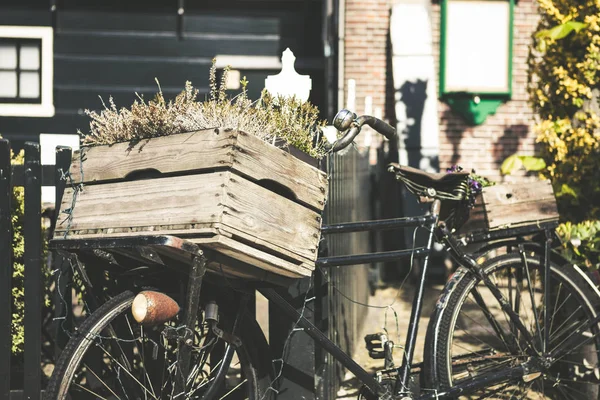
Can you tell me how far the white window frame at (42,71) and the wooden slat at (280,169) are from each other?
7728 millimetres

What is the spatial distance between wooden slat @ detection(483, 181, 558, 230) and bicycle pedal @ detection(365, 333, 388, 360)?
76cm

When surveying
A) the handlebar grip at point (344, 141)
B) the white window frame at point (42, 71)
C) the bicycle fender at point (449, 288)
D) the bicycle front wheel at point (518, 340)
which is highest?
the white window frame at point (42, 71)

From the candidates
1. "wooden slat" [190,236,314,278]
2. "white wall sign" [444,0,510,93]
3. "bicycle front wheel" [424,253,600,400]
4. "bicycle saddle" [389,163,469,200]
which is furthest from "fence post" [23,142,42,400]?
"white wall sign" [444,0,510,93]

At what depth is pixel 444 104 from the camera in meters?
9.98

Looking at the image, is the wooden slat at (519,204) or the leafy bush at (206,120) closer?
the leafy bush at (206,120)

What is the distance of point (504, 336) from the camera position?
3.73 meters

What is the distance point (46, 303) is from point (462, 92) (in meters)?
6.86

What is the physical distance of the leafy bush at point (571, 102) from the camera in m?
4.96

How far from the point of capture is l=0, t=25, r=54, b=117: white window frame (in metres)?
9.91

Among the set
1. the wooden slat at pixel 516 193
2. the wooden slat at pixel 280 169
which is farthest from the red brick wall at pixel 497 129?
the wooden slat at pixel 280 169

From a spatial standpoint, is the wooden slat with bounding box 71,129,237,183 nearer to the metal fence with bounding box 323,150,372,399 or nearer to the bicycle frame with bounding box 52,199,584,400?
the bicycle frame with bounding box 52,199,584,400

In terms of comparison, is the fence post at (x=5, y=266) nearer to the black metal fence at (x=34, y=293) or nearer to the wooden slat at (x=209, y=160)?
the black metal fence at (x=34, y=293)

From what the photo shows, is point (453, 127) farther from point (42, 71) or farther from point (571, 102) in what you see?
point (42, 71)

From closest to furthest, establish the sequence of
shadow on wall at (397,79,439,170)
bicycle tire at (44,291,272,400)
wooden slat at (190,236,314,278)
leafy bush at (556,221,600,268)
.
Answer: wooden slat at (190,236,314,278) → bicycle tire at (44,291,272,400) → leafy bush at (556,221,600,268) → shadow on wall at (397,79,439,170)
